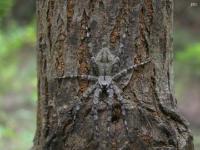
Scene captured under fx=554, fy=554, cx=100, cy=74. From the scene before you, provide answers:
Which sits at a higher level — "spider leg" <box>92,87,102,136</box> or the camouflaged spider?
the camouflaged spider

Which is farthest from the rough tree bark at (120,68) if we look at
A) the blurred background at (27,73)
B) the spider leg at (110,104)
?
the blurred background at (27,73)

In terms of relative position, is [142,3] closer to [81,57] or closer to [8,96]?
[81,57]

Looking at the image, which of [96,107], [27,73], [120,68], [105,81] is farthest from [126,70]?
[27,73]

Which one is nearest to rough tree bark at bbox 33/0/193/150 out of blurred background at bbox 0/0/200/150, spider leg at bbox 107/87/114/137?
spider leg at bbox 107/87/114/137

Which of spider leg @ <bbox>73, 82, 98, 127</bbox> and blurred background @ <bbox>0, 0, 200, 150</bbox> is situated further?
blurred background @ <bbox>0, 0, 200, 150</bbox>

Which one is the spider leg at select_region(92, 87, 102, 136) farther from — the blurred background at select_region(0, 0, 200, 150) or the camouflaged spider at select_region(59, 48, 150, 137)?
Result: the blurred background at select_region(0, 0, 200, 150)

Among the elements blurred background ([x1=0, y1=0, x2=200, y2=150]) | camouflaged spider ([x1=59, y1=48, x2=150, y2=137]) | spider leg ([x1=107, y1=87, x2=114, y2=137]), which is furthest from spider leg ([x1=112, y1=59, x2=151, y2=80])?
blurred background ([x1=0, y1=0, x2=200, y2=150])

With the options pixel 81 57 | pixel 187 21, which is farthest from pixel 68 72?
pixel 187 21
